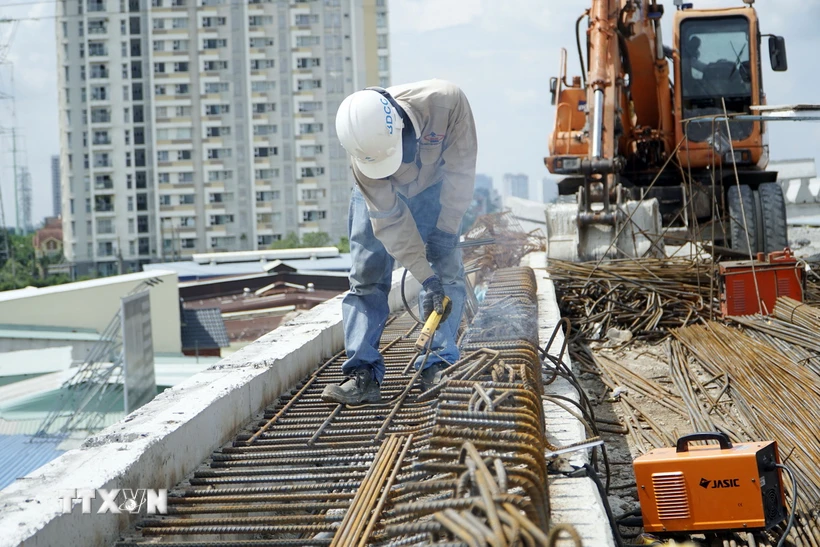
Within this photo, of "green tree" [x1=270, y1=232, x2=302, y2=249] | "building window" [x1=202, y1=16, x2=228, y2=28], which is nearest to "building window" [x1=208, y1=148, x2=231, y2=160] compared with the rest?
"green tree" [x1=270, y1=232, x2=302, y2=249]

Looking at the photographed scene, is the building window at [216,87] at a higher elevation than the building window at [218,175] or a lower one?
higher

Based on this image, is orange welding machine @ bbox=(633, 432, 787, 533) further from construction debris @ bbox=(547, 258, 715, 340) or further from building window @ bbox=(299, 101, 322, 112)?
building window @ bbox=(299, 101, 322, 112)

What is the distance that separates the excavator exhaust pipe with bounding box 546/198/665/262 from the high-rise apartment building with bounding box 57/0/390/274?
65102 millimetres

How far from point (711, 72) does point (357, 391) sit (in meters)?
8.26

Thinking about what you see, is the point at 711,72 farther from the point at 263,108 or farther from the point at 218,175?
the point at 263,108

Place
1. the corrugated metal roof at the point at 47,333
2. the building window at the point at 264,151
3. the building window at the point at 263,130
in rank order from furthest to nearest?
the building window at the point at 264,151
the building window at the point at 263,130
the corrugated metal roof at the point at 47,333

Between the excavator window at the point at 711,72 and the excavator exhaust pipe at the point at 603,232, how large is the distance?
2.30 meters

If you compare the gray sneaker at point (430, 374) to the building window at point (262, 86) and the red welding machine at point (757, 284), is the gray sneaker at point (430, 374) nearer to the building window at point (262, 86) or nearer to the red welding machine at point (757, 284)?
the red welding machine at point (757, 284)

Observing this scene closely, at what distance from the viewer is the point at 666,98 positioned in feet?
36.8

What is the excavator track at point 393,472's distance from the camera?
2.44 m

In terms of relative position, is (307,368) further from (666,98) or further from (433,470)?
(666,98)

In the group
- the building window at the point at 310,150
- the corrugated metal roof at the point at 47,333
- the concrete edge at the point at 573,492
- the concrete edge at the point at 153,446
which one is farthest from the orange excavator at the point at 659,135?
the building window at the point at 310,150

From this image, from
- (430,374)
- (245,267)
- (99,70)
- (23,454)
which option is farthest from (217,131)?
(430,374)

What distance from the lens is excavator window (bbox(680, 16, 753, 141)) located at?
10.7 metres
